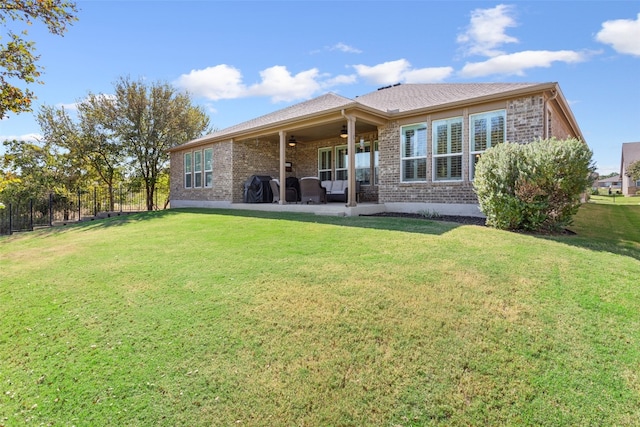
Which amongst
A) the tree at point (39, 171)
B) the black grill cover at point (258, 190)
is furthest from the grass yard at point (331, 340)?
the tree at point (39, 171)

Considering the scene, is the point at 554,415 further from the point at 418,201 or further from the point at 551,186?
the point at 418,201

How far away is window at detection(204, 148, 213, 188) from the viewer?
52.2 ft

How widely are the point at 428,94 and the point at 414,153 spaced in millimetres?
2515

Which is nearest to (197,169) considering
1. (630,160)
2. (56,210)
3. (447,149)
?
(56,210)

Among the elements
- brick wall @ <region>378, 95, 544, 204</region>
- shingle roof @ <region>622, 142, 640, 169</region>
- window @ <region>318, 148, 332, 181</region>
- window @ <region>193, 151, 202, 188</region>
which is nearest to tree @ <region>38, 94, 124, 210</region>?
window @ <region>193, 151, 202, 188</region>

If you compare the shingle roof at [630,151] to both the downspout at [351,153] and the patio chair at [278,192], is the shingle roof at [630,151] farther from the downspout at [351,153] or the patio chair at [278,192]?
the downspout at [351,153]

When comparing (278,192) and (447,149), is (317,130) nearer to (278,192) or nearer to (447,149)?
(278,192)

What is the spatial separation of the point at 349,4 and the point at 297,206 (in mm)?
6423

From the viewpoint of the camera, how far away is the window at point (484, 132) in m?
8.80

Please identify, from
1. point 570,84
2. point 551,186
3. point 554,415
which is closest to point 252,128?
point 551,186

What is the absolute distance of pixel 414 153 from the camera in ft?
34.1

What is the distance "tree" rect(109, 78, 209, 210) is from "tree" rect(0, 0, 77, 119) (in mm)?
13085

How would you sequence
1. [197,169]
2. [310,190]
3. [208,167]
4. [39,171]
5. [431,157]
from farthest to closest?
[197,169]
[39,171]
[208,167]
[310,190]
[431,157]

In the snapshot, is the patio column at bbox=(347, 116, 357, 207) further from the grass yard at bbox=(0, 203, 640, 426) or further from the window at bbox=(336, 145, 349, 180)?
the window at bbox=(336, 145, 349, 180)
